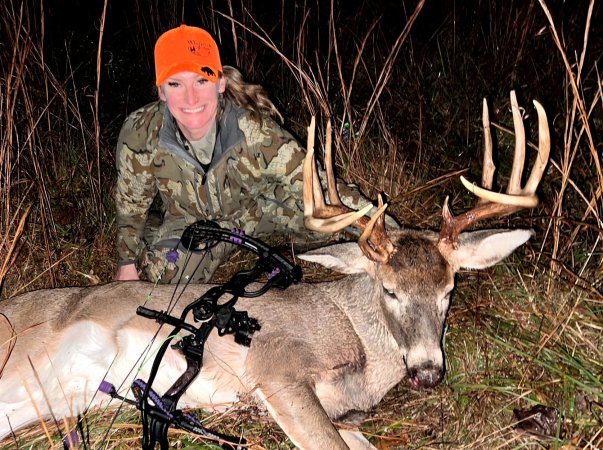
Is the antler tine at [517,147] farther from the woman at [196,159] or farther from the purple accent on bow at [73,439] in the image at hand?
the purple accent on bow at [73,439]

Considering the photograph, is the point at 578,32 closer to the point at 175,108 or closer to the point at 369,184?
the point at 369,184

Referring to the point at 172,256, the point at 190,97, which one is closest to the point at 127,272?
the point at 172,256

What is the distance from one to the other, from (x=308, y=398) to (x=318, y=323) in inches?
18.8

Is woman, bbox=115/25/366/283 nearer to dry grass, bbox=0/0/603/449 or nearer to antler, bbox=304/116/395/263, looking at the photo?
dry grass, bbox=0/0/603/449

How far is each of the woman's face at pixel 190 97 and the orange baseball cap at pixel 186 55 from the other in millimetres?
57

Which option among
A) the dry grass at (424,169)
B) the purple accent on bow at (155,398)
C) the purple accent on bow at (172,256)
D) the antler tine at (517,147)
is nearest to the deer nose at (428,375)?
the dry grass at (424,169)

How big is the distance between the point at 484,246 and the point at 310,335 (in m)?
0.94

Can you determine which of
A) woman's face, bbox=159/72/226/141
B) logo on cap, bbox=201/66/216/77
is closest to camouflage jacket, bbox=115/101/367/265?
woman's face, bbox=159/72/226/141

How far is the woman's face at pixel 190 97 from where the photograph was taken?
3.96 metres

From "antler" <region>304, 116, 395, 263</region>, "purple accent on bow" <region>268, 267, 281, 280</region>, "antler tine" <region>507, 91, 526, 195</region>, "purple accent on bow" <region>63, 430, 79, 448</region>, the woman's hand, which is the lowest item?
the woman's hand

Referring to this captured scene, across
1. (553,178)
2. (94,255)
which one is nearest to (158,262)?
(94,255)

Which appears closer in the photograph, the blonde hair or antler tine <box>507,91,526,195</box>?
antler tine <box>507,91,526,195</box>

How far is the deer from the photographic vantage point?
10.1 ft

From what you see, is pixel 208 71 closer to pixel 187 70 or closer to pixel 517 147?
pixel 187 70
